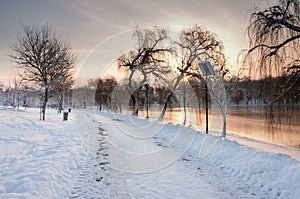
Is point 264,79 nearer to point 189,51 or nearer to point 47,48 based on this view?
point 189,51

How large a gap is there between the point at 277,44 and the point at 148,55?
1739cm

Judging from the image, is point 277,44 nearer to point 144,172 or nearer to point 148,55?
point 144,172

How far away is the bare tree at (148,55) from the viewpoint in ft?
71.2

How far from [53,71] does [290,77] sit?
15.1 meters

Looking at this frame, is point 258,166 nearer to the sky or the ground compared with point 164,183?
nearer to the sky

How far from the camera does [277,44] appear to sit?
6.20m

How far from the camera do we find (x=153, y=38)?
22391 mm

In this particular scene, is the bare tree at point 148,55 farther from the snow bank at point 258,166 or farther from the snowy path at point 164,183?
the snowy path at point 164,183

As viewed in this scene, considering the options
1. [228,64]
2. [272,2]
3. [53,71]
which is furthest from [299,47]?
[53,71]

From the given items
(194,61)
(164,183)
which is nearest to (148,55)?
(194,61)

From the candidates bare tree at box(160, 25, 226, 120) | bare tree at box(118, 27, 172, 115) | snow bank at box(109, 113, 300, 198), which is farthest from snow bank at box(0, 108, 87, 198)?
bare tree at box(118, 27, 172, 115)

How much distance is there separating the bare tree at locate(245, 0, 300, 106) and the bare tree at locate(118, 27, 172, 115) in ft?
46.6

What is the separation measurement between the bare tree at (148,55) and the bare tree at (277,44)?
14.2 meters

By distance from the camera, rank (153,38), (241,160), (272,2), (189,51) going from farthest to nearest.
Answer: (153,38) → (189,51) → (272,2) → (241,160)
